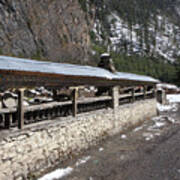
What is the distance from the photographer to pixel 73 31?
37.2m

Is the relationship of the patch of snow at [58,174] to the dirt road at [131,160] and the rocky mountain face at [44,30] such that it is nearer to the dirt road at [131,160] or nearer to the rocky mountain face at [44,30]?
the dirt road at [131,160]

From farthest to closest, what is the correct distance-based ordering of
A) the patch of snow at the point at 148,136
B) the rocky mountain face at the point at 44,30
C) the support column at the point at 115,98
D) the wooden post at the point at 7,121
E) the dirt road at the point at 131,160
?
the rocky mountain face at the point at 44,30
the support column at the point at 115,98
the patch of snow at the point at 148,136
the dirt road at the point at 131,160
the wooden post at the point at 7,121

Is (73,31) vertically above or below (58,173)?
above

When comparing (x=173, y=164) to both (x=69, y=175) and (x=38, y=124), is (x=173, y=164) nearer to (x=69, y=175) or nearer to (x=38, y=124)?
(x=69, y=175)

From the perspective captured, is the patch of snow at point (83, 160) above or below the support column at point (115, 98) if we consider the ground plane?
below

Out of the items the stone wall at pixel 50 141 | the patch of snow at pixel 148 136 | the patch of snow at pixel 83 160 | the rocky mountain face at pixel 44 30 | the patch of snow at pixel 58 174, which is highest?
the rocky mountain face at pixel 44 30

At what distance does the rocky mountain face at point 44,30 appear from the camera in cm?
2497

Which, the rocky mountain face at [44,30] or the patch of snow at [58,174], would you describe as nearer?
the patch of snow at [58,174]

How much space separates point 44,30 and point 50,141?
28.5 metres

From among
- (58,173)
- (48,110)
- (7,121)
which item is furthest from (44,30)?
(58,173)

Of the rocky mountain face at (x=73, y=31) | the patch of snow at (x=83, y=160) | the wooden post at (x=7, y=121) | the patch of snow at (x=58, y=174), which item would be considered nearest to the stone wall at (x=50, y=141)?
the wooden post at (x=7, y=121)

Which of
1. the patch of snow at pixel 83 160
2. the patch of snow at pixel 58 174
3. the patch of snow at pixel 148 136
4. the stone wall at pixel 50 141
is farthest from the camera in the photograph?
the patch of snow at pixel 148 136

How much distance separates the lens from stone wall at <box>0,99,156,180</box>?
4.33 m

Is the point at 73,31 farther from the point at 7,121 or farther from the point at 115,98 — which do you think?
the point at 7,121
